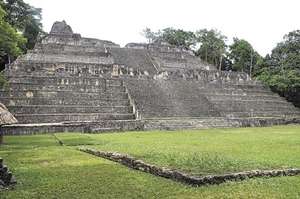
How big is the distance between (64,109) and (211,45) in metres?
31.1

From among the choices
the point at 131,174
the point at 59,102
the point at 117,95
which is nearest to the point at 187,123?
the point at 117,95

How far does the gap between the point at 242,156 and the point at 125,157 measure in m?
3.17

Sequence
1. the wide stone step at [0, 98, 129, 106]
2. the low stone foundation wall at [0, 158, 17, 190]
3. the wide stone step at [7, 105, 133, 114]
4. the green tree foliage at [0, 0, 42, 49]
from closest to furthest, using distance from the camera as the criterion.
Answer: the low stone foundation wall at [0, 158, 17, 190]
the wide stone step at [7, 105, 133, 114]
the wide stone step at [0, 98, 129, 106]
the green tree foliage at [0, 0, 42, 49]

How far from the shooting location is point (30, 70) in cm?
2697

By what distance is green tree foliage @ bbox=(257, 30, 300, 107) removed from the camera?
1371 inches

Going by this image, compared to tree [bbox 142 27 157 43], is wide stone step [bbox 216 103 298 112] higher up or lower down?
lower down

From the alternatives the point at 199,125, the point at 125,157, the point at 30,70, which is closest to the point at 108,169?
the point at 125,157

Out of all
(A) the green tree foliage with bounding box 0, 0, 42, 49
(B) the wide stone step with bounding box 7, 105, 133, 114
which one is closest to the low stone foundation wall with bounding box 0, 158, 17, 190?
(B) the wide stone step with bounding box 7, 105, 133, 114

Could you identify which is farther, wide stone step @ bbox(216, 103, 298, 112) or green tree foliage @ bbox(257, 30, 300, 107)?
green tree foliage @ bbox(257, 30, 300, 107)

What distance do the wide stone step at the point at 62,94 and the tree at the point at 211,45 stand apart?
26663 millimetres

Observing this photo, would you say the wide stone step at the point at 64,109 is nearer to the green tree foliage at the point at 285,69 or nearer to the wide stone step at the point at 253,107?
the wide stone step at the point at 253,107

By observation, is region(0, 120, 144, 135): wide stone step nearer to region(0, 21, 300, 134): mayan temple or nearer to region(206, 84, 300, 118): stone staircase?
region(0, 21, 300, 134): mayan temple

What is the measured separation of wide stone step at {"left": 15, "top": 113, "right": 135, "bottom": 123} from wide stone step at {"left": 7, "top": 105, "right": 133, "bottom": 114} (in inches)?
18.3

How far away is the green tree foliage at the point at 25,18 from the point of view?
41.2 metres
